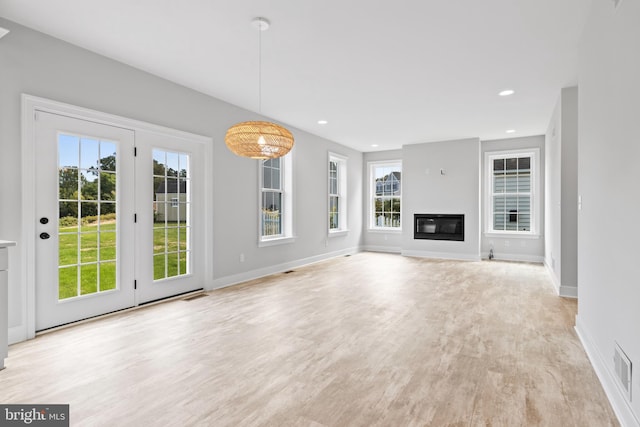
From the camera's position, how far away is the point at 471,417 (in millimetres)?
1870

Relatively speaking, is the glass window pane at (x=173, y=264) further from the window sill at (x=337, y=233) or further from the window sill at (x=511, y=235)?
the window sill at (x=511, y=235)

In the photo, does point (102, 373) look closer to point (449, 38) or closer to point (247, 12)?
point (247, 12)

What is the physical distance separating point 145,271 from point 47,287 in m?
0.98

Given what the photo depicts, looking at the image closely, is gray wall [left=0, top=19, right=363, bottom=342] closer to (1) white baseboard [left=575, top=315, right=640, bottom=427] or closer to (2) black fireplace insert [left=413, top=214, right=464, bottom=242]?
(2) black fireplace insert [left=413, top=214, right=464, bottom=242]

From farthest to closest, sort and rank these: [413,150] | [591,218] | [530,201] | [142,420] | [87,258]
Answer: [413,150] → [530,201] → [87,258] → [591,218] → [142,420]

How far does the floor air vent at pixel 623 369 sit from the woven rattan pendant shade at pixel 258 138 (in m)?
2.82

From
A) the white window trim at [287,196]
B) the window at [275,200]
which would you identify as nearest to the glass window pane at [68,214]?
the window at [275,200]

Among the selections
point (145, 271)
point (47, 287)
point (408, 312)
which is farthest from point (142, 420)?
point (408, 312)

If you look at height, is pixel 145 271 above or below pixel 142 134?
below

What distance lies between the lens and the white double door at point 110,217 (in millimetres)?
3172

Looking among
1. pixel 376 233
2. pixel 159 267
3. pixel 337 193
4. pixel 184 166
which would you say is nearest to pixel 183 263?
pixel 159 267

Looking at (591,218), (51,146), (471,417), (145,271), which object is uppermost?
(51,146)

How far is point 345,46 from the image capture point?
10.8 feet

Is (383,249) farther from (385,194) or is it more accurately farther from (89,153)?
(89,153)
